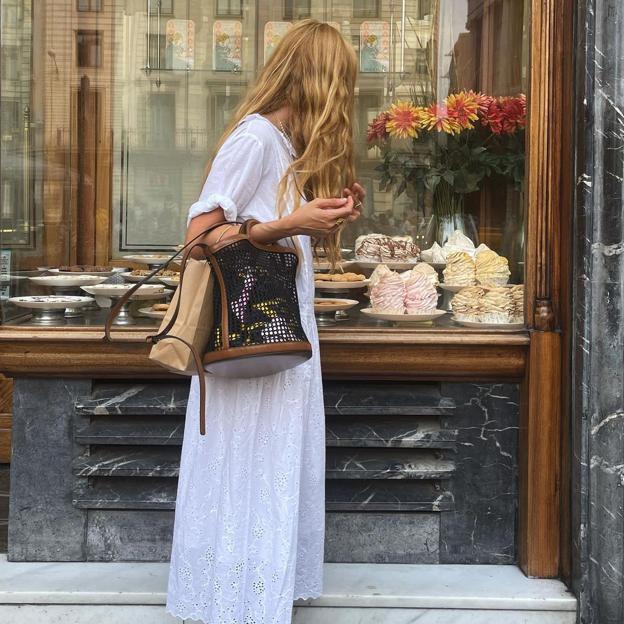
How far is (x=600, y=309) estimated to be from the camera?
2939 millimetres

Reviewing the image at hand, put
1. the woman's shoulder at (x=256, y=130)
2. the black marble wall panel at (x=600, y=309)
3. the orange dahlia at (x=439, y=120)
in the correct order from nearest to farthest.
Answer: the woman's shoulder at (x=256, y=130) < the black marble wall panel at (x=600, y=309) < the orange dahlia at (x=439, y=120)

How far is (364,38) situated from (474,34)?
0.53m

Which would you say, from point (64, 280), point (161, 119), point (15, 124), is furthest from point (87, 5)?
point (64, 280)

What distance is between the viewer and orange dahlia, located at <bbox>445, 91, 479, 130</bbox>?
3.93 meters

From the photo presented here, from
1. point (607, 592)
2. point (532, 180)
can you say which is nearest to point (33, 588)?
point (607, 592)

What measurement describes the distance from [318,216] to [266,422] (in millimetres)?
577

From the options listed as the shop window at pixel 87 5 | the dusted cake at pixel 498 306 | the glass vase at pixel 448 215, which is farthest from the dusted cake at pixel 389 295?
the shop window at pixel 87 5

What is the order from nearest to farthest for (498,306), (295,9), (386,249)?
(498,306) < (386,249) < (295,9)

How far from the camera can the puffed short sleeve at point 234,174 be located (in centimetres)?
233

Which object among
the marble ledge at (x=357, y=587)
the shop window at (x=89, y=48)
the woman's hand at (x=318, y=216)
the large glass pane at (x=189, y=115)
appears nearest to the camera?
the woman's hand at (x=318, y=216)

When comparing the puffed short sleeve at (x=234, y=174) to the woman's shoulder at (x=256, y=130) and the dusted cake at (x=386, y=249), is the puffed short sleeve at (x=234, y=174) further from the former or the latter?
the dusted cake at (x=386, y=249)

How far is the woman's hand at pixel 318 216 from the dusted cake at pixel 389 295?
1.26m

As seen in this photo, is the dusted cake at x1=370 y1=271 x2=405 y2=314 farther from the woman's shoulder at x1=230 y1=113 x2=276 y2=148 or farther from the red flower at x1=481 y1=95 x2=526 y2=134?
the woman's shoulder at x1=230 y1=113 x2=276 y2=148

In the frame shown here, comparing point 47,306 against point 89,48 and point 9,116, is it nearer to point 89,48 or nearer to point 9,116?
point 9,116
